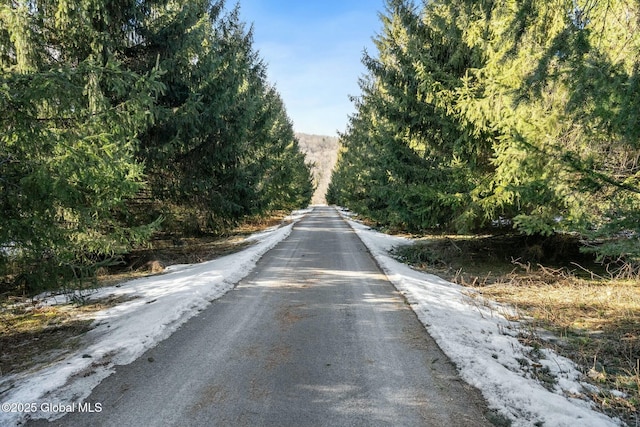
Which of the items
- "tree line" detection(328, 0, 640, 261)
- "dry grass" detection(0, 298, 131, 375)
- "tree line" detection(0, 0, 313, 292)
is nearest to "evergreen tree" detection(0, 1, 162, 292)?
"tree line" detection(0, 0, 313, 292)

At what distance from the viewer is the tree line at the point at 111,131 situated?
4.22 metres

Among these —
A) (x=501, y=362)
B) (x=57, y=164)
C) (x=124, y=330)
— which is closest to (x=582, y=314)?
(x=501, y=362)

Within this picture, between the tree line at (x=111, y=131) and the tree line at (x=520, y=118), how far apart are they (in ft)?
18.6

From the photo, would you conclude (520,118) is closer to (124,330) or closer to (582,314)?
(582,314)

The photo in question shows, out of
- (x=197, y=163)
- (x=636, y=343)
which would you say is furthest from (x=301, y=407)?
(x=197, y=163)

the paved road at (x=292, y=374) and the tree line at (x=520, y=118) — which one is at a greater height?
the tree line at (x=520, y=118)

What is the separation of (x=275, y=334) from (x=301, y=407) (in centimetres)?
186

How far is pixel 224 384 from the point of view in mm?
3621

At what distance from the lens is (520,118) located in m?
7.66

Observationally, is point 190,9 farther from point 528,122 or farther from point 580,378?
point 580,378

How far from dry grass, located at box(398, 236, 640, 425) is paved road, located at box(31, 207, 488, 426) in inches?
61.0

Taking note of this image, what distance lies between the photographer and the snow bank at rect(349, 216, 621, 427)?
3066 mm

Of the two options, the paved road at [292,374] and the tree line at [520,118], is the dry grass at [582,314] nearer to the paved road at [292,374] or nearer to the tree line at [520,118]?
the tree line at [520,118]

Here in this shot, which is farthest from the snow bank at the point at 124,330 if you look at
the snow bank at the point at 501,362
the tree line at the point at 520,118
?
the tree line at the point at 520,118
